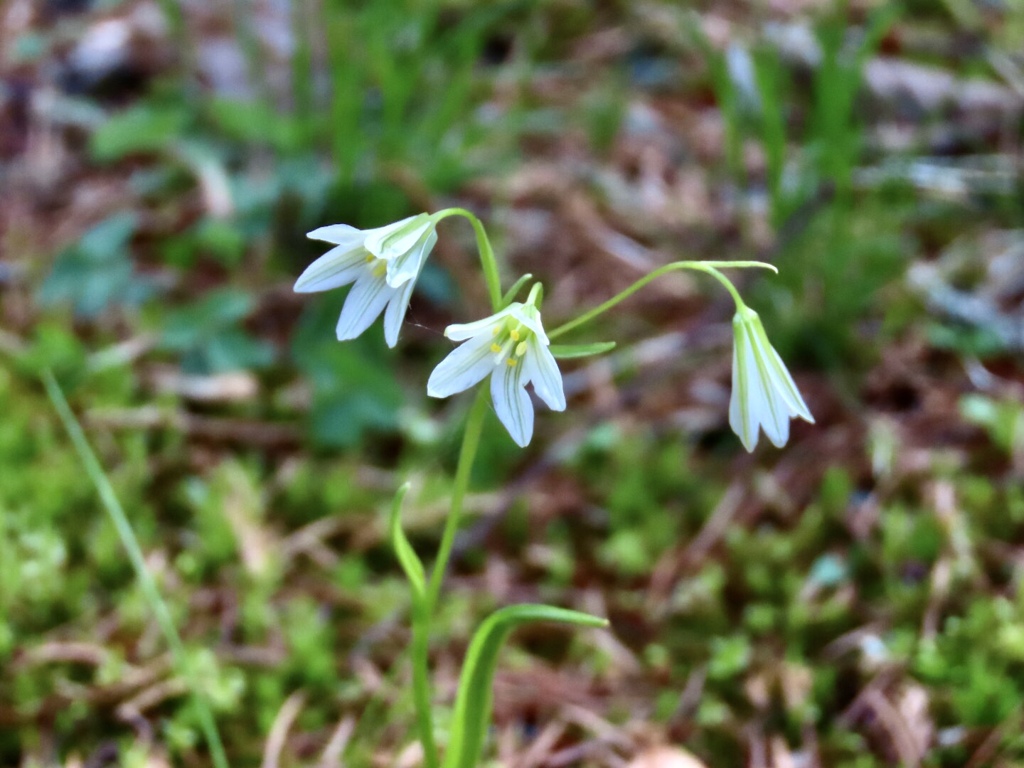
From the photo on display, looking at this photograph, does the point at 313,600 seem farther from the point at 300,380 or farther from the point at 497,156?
the point at 497,156

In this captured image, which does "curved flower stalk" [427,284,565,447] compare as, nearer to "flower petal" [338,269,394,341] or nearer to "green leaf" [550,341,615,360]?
"green leaf" [550,341,615,360]

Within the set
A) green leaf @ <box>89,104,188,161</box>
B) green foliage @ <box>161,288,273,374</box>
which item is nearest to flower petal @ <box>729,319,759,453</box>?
green foliage @ <box>161,288,273,374</box>

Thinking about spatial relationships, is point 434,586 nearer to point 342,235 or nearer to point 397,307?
point 397,307

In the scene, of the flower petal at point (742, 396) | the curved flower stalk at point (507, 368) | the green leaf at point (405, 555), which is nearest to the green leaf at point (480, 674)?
the green leaf at point (405, 555)

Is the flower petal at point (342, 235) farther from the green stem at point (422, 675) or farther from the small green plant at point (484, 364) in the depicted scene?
the green stem at point (422, 675)

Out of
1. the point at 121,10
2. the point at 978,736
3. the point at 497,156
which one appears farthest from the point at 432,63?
the point at 978,736
